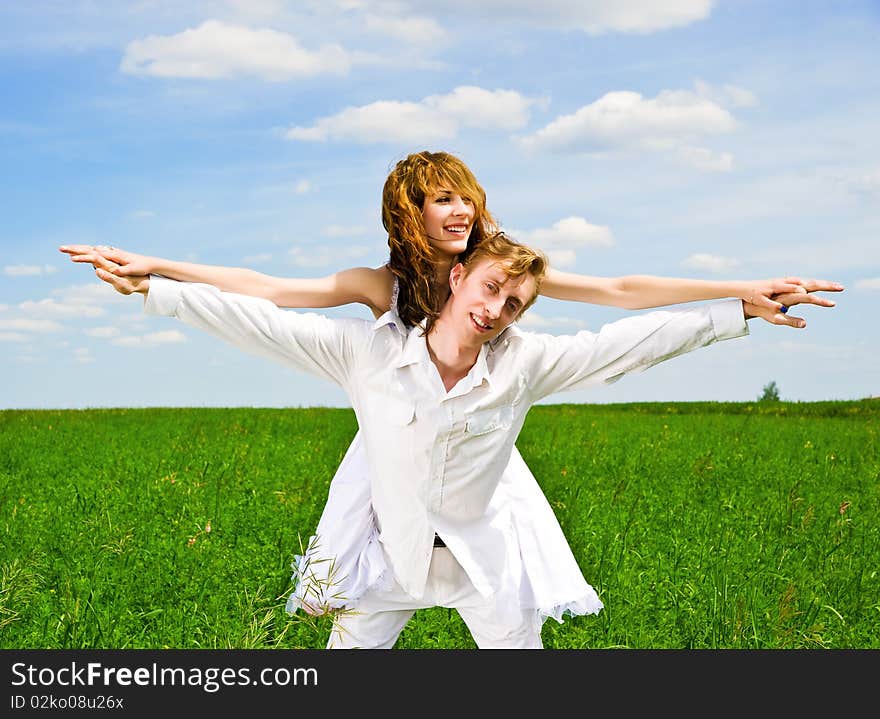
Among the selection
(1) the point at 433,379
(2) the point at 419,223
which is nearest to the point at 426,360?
(1) the point at 433,379

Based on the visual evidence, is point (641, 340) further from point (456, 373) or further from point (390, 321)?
point (390, 321)

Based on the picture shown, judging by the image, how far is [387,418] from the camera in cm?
383

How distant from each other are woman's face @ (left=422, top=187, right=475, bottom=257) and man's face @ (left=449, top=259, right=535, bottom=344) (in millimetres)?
340

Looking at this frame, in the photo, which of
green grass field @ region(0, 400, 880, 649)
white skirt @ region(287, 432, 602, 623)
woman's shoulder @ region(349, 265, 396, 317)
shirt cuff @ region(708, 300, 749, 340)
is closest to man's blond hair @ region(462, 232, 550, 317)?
woman's shoulder @ region(349, 265, 396, 317)

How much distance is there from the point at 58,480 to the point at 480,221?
7.00 metres

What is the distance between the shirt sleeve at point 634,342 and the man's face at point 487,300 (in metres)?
0.22

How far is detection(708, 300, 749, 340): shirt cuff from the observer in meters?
3.86

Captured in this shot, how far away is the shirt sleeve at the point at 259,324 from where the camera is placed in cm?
368

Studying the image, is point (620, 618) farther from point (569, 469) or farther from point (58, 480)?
point (58, 480)

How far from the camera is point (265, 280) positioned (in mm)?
4086

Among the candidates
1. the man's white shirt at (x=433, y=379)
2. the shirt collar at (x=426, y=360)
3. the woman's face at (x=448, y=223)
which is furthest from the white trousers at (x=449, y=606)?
the woman's face at (x=448, y=223)

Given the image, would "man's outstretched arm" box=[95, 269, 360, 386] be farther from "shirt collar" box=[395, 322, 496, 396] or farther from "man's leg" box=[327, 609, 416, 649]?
"man's leg" box=[327, 609, 416, 649]


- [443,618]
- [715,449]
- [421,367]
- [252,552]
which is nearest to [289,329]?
[421,367]

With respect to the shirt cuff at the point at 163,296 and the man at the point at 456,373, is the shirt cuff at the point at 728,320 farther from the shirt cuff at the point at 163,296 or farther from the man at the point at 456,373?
the shirt cuff at the point at 163,296
